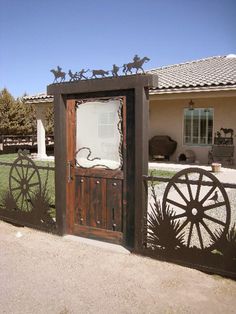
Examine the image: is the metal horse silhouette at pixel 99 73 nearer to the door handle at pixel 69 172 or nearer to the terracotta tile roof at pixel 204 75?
the door handle at pixel 69 172

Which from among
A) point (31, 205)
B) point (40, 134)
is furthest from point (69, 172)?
point (40, 134)

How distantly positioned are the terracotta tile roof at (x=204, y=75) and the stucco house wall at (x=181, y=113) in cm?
39

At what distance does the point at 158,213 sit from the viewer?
4062mm

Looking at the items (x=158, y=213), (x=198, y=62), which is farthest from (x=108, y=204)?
(x=198, y=62)

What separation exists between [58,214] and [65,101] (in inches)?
61.9

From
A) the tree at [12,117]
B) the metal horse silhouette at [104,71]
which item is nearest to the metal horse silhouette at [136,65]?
the metal horse silhouette at [104,71]

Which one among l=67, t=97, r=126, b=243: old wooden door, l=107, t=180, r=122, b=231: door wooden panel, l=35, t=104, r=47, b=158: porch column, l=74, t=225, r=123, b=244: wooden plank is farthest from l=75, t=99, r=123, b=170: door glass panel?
l=35, t=104, r=47, b=158: porch column

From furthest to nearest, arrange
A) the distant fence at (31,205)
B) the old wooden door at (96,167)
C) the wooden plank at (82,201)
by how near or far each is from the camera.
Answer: the distant fence at (31,205)
the wooden plank at (82,201)
the old wooden door at (96,167)

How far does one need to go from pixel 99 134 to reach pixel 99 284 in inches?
76.7

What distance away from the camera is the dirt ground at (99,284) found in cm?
310

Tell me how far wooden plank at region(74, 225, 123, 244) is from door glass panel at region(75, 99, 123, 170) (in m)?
0.83

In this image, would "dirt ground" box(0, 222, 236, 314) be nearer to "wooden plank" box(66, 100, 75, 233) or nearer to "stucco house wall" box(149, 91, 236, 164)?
"wooden plank" box(66, 100, 75, 233)

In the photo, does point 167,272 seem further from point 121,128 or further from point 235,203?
point 235,203

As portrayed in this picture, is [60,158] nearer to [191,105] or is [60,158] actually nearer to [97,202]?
[97,202]
